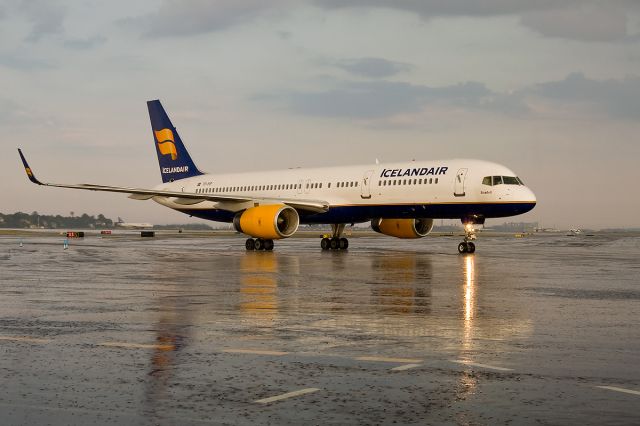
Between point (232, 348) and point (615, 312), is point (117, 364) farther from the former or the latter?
point (615, 312)

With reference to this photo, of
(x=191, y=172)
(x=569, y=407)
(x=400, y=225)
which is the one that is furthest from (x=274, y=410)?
(x=191, y=172)

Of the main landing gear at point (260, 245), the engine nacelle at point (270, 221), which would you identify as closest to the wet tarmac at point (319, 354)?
the engine nacelle at point (270, 221)

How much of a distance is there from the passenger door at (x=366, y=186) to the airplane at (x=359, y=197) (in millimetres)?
46

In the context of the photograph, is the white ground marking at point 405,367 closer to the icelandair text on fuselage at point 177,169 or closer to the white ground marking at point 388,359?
the white ground marking at point 388,359

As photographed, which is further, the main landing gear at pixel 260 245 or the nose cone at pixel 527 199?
the main landing gear at pixel 260 245

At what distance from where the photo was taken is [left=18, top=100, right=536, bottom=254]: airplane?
1275 inches

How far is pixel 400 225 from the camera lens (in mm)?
39469

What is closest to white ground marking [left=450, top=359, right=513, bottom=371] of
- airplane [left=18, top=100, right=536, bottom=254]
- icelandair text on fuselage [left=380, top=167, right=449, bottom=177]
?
airplane [left=18, top=100, right=536, bottom=254]

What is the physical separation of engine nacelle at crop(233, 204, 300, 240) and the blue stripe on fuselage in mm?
2422

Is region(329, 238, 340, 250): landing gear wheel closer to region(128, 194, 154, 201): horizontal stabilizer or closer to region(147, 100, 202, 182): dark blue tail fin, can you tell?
region(128, 194, 154, 201): horizontal stabilizer

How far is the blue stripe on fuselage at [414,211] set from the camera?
105 ft

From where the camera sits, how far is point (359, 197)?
119 feet

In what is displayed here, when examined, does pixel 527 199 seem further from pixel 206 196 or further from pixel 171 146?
pixel 171 146

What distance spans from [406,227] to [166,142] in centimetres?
1715
